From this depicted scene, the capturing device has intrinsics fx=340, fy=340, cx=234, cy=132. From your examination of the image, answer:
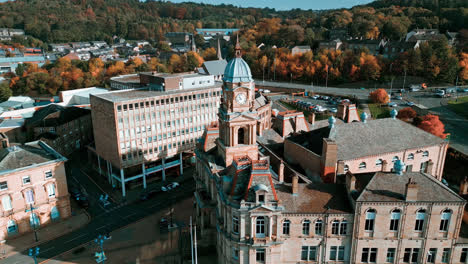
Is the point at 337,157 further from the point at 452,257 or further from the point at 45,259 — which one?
the point at 45,259

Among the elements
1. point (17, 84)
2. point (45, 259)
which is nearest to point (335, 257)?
point (45, 259)

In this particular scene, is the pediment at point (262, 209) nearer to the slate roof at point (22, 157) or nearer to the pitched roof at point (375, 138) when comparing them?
the pitched roof at point (375, 138)

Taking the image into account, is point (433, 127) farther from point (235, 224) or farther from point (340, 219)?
point (235, 224)

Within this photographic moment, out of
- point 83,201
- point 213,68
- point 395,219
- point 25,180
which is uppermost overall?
point 213,68

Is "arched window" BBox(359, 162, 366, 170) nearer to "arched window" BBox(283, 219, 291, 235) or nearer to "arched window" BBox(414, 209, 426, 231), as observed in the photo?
"arched window" BBox(414, 209, 426, 231)

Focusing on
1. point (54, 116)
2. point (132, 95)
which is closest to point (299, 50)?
point (132, 95)

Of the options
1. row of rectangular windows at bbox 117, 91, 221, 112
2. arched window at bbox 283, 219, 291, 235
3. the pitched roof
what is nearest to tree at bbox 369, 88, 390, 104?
the pitched roof
